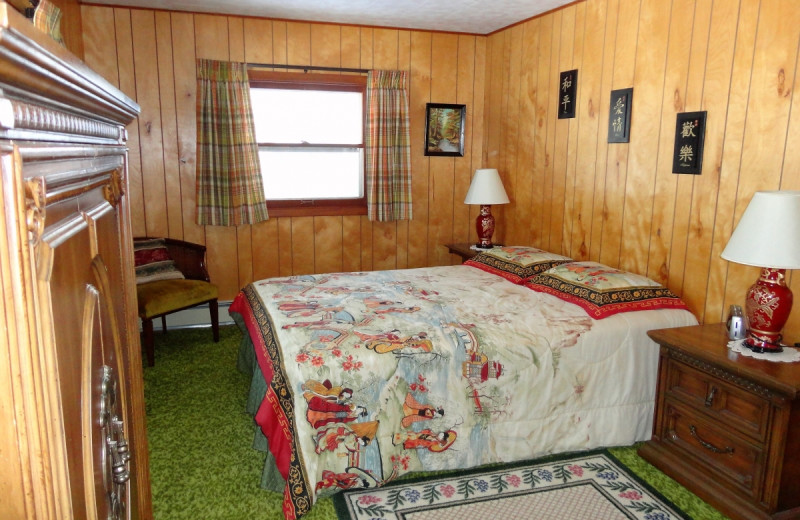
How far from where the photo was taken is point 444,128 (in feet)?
16.9

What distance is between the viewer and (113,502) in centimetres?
65

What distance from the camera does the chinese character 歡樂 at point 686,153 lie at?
3.05 m

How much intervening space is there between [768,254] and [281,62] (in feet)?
12.2

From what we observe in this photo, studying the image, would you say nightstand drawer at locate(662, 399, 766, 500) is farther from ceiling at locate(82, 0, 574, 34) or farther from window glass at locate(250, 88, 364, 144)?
window glass at locate(250, 88, 364, 144)

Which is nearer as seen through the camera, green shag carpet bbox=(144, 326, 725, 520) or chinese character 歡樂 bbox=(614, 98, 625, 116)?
green shag carpet bbox=(144, 326, 725, 520)

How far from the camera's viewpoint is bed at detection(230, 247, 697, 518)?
2326 millimetres

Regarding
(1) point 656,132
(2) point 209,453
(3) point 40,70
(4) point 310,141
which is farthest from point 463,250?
(3) point 40,70

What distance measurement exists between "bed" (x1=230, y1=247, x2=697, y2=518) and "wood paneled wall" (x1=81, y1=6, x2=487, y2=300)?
5.55 feet

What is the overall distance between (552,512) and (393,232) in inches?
128

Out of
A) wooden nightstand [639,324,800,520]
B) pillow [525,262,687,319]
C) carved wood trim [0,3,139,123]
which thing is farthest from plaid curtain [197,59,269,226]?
carved wood trim [0,3,139,123]

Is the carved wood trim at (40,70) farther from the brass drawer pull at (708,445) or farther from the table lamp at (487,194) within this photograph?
the table lamp at (487,194)

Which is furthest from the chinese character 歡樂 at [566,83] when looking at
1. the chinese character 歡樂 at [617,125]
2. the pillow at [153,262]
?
the pillow at [153,262]

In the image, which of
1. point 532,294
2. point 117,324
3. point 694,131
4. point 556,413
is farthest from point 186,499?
point 694,131

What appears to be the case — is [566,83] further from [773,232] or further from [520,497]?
[520,497]
